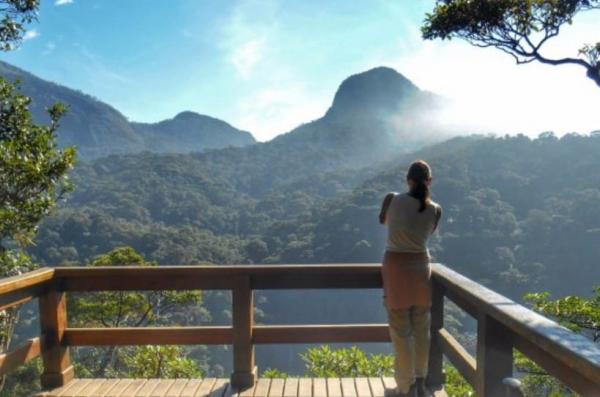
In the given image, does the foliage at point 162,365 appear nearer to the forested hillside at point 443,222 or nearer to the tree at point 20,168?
the tree at point 20,168

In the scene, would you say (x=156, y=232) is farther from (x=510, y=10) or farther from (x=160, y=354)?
(x=510, y=10)

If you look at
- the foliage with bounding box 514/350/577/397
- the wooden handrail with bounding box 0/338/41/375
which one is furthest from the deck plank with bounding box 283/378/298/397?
the foliage with bounding box 514/350/577/397

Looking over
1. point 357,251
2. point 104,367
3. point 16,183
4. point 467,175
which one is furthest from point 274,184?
point 16,183

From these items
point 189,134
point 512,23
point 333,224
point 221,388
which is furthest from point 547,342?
point 189,134

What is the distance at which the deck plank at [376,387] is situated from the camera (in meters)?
2.84

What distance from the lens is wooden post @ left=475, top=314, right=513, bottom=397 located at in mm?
1935

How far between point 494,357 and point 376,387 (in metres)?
1.15

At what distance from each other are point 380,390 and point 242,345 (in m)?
0.89

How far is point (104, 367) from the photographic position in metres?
11.6

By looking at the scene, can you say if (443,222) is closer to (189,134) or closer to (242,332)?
(242,332)

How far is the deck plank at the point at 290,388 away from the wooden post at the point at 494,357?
48.5 inches

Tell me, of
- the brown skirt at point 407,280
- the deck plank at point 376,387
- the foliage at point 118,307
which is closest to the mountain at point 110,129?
the foliage at point 118,307

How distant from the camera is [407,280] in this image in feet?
7.83

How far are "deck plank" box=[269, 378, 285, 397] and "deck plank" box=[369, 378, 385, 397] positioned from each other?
561 mm
